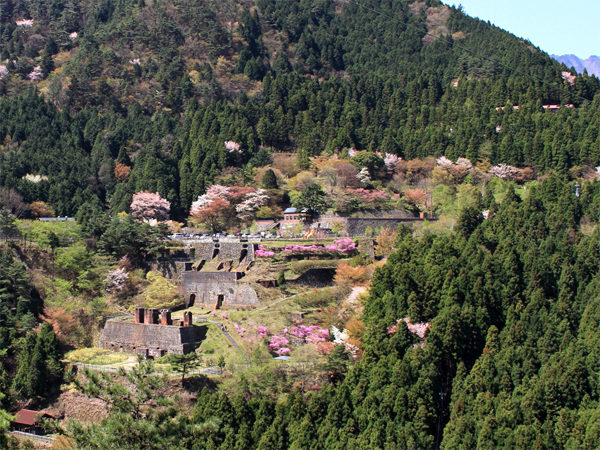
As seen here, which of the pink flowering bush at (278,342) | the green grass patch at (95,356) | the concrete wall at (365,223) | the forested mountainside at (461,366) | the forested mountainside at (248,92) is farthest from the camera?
the forested mountainside at (248,92)

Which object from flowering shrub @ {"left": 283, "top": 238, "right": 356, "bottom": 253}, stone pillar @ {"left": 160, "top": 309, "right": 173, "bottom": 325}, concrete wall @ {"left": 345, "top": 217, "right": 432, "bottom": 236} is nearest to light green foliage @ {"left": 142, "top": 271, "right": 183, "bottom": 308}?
stone pillar @ {"left": 160, "top": 309, "right": 173, "bottom": 325}

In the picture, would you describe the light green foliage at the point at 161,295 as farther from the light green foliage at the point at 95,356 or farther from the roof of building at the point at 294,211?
the roof of building at the point at 294,211

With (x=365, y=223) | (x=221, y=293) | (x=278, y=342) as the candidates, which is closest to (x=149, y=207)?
(x=365, y=223)

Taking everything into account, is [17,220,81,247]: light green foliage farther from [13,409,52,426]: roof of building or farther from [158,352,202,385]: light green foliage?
[158,352,202,385]: light green foliage

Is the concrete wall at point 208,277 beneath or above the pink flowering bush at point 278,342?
above

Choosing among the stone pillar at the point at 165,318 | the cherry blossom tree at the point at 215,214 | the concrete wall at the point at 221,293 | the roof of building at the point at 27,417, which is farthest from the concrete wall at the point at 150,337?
the cherry blossom tree at the point at 215,214

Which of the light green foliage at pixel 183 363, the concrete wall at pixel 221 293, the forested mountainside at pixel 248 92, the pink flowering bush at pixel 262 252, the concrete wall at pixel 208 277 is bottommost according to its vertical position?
the light green foliage at pixel 183 363
